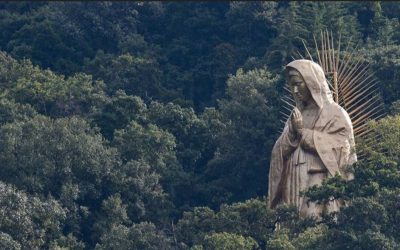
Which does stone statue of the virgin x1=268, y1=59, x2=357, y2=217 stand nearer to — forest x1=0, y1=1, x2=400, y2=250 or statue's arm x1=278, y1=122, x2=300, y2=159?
statue's arm x1=278, y1=122, x2=300, y2=159

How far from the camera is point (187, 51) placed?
81.8 m

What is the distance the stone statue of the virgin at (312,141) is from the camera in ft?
190

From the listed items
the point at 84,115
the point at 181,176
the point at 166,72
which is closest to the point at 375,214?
the point at 181,176

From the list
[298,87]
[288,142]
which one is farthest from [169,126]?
[298,87]

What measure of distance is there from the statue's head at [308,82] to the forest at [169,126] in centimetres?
145

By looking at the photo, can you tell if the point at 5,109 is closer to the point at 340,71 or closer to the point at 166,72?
the point at 166,72

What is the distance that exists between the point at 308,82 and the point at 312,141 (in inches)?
41.6

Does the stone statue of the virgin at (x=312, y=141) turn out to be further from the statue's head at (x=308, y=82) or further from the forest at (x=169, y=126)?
the forest at (x=169, y=126)

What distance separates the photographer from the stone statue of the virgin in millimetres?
57844

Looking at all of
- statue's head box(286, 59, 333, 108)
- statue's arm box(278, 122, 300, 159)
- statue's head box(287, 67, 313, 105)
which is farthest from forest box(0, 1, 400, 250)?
statue's head box(287, 67, 313, 105)

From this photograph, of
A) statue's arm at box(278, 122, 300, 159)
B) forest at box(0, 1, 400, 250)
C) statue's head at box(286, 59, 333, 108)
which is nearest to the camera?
statue's head at box(286, 59, 333, 108)

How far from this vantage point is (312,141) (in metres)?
57.9

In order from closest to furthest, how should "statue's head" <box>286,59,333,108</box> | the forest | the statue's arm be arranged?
"statue's head" <box>286,59,333,108</box>
the statue's arm
the forest

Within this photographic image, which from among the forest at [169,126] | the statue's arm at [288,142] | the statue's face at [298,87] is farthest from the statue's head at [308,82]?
the forest at [169,126]
